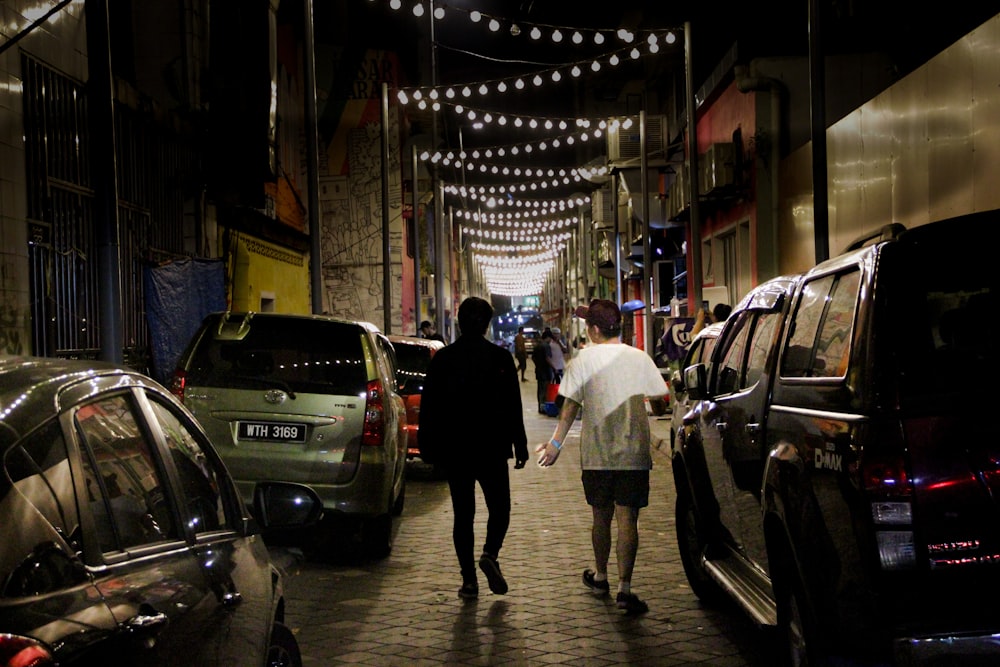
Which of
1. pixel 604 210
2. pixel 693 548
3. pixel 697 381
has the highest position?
pixel 604 210

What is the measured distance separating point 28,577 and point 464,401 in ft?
18.1

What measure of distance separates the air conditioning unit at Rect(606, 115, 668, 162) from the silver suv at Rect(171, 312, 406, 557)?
28264 mm

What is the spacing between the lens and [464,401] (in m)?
7.74

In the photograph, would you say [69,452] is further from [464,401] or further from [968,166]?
[968,166]

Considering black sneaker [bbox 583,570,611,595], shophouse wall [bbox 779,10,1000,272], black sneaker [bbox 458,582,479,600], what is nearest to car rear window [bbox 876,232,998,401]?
black sneaker [bbox 583,570,611,595]

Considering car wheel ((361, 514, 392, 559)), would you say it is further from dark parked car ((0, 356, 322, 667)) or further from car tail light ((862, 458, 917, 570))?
car tail light ((862, 458, 917, 570))

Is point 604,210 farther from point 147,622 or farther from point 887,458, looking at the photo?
point 147,622

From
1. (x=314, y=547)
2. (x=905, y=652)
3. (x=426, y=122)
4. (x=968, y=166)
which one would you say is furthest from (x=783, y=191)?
(x=426, y=122)

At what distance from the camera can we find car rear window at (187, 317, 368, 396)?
8.91 metres

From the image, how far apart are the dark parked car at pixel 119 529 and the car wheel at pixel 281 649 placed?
19 millimetres

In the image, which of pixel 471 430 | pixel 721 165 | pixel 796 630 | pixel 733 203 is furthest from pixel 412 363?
pixel 733 203

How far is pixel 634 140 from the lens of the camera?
39.2 metres

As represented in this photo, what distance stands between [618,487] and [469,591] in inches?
47.8

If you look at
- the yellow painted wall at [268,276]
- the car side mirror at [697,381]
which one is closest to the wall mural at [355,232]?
the yellow painted wall at [268,276]
